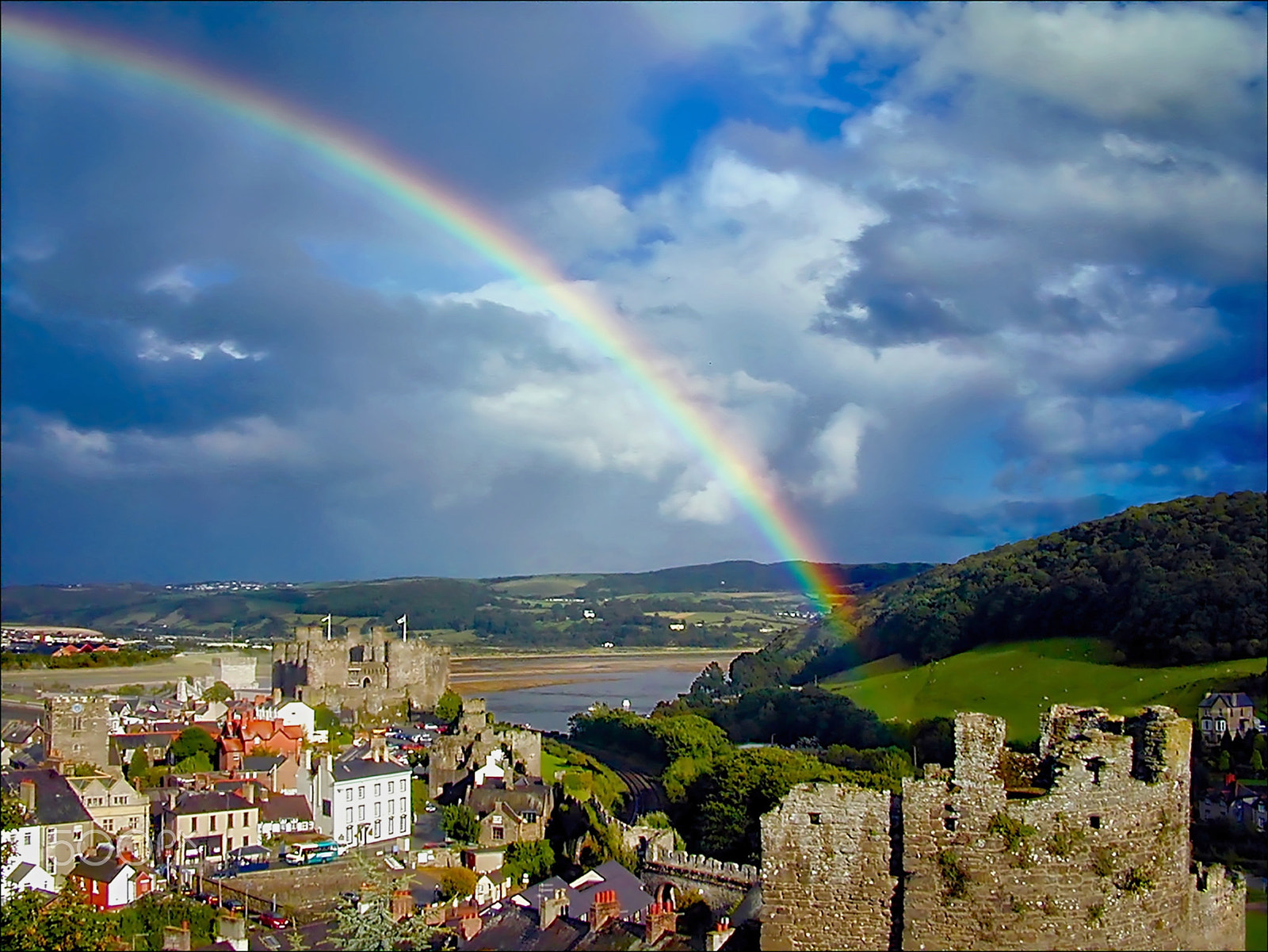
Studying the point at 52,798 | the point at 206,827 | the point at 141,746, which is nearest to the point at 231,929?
the point at 206,827

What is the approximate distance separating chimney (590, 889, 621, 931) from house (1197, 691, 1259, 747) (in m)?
20.8

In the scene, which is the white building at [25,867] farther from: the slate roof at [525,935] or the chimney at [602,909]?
the chimney at [602,909]

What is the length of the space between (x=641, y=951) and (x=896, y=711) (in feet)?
119

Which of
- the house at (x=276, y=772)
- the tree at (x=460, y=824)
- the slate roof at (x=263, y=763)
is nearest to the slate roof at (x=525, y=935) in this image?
the tree at (x=460, y=824)

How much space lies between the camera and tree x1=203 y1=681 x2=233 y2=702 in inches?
2235

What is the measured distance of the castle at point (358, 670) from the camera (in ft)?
179

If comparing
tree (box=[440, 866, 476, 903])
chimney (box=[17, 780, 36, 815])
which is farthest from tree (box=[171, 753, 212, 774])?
tree (box=[440, 866, 476, 903])

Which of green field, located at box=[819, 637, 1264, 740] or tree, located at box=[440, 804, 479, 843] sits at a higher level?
green field, located at box=[819, 637, 1264, 740]

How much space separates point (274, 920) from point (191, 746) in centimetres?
1801

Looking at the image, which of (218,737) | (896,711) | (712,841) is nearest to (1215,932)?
(712,841)

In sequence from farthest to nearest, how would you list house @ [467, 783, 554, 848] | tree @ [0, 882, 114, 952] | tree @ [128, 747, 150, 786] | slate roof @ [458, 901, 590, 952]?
1. tree @ [128, 747, 150, 786]
2. house @ [467, 783, 554, 848]
3. tree @ [0, 882, 114, 952]
4. slate roof @ [458, 901, 590, 952]

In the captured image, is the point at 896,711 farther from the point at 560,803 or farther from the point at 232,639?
the point at 232,639

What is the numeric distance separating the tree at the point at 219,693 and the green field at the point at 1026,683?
2805 cm

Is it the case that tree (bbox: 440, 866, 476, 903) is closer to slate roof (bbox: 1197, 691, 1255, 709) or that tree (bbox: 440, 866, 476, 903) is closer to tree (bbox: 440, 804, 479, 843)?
tree (bbox: 440, 804, 479, 843)
